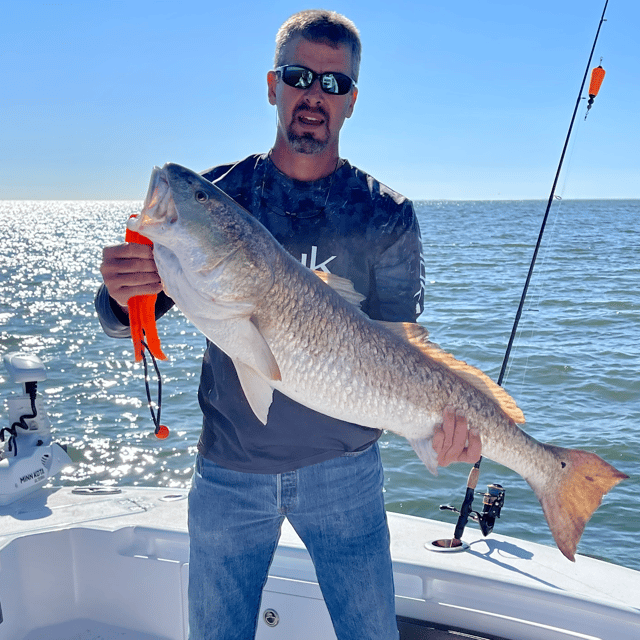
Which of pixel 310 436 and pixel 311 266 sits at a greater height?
pixel 311 266

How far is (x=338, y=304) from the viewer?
255cm

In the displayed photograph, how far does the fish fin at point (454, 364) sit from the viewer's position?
2.70 meters

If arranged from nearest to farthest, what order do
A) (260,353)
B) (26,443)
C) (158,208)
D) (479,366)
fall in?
1. (158,208)
2. (260,353)
3. (26,443)
4. (479,366)

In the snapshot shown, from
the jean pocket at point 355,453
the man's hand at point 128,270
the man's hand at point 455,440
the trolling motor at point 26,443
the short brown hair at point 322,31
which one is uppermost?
the short brown hair at point 322,31

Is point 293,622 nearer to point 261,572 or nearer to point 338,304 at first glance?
point 261,572

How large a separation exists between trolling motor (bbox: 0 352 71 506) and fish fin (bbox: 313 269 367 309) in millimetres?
2831

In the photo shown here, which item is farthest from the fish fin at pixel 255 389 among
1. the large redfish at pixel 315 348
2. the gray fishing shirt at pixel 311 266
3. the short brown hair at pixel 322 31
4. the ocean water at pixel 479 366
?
the ocean water at pixel 479 366

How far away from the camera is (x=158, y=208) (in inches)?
89.6

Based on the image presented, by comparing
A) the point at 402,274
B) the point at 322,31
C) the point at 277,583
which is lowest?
the point at 277,583

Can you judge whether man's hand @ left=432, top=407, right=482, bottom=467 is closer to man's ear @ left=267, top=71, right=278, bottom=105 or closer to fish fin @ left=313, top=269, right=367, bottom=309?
fish fin @ left=313, top=269, right=367, bottom=309

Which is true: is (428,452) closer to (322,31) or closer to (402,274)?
(402,274)

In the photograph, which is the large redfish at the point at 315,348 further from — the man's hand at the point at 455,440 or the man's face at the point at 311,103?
the man's face at the point at 311,103

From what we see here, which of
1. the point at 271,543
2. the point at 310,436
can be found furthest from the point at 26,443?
the point at 310,436

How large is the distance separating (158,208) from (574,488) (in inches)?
82.2
